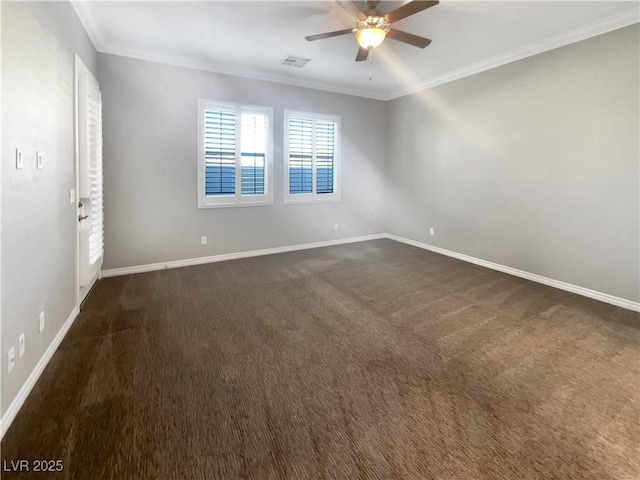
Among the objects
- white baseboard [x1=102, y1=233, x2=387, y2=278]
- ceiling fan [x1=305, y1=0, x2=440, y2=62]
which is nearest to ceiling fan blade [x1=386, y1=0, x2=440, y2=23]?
ceiling fan [x1=305, y1=0, x2=440, y2=62]

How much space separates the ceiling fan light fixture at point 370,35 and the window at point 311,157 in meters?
2.57

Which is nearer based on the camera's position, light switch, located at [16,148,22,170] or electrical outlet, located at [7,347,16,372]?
electrical outlet, located at [7,347,16,372]

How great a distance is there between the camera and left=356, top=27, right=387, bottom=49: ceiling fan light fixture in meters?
Result: 3.03

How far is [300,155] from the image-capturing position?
5.77 m

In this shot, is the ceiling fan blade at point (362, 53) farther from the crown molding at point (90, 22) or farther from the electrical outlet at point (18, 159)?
the electrical outlet at point (18, 159)

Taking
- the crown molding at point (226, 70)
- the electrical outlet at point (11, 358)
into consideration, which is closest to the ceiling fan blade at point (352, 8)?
the crown molding at point (226, 70)

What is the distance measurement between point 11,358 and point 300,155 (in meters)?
4.71

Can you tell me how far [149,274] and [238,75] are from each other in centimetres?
323

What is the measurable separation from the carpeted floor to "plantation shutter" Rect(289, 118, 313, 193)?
2.61 metres

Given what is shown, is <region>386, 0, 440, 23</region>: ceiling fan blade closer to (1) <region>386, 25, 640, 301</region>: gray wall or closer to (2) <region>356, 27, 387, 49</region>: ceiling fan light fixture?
(2) <region>356, 27, 387, 49</region>: ceiling fan light fixture

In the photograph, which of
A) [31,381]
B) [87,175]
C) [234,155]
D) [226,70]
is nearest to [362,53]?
[226,70]

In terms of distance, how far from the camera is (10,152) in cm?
180

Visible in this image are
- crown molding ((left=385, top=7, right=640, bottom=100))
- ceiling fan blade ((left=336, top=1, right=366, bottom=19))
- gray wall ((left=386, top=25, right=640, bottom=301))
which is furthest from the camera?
gray wall ((left=386, top=25, right=640, bottom=301))

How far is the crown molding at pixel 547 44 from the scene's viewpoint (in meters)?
3.30
